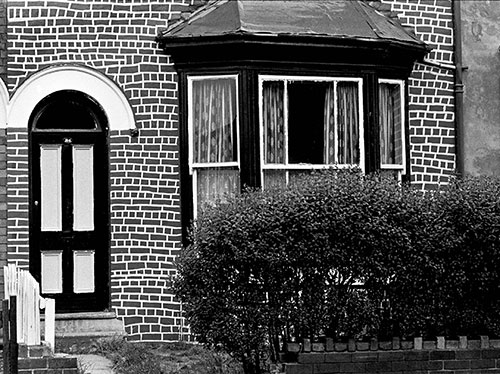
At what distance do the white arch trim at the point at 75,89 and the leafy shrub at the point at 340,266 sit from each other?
351 centimetres

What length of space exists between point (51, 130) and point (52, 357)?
4.14 meters

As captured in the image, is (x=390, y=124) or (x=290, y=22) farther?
(x=390, y=124)

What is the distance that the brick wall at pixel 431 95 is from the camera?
44.5 feet

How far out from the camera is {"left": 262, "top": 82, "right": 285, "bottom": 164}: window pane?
12.8m

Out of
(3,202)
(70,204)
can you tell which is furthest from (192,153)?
(3,202)

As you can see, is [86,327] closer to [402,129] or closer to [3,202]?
[3,202]

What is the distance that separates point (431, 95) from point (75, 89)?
4561mm

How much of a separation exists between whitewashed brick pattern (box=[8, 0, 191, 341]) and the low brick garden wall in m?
3.61

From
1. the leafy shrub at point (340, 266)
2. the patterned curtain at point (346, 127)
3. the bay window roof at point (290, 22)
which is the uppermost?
the bay window roof at point (290, 22)

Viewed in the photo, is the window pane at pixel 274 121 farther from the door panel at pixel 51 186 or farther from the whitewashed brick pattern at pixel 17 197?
the whitewashed brick pattern at pixel 17 197

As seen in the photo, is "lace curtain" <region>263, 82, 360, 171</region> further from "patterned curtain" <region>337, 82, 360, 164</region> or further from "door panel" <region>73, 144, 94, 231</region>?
"door panel" <region>73, 144, 94, 231</region>

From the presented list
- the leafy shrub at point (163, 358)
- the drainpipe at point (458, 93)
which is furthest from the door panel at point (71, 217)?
the drainpipe at point (458, 93)

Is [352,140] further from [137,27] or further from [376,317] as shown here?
[376,317]

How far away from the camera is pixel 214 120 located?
12.8 meters
